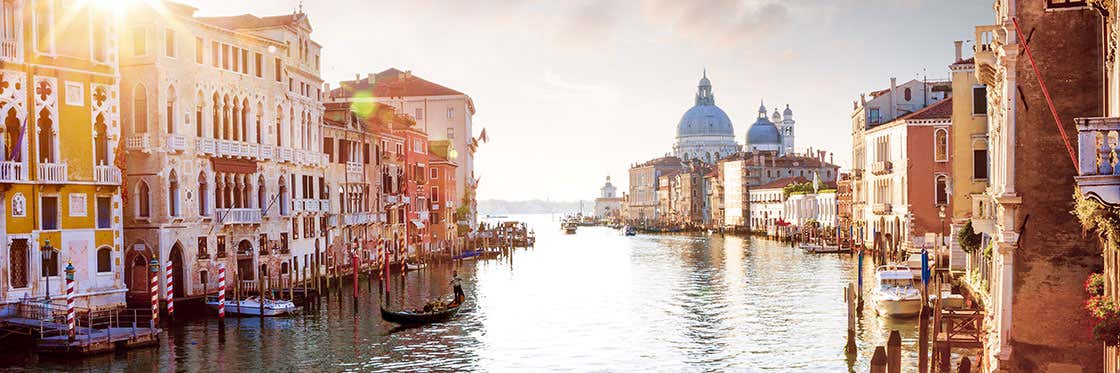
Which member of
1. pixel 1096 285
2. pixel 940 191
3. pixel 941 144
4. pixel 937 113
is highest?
pixel 937 113

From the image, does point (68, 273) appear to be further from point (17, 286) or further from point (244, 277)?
point (244, 277)

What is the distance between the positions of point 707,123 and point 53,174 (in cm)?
13935

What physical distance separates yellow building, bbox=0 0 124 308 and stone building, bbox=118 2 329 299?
2.03m

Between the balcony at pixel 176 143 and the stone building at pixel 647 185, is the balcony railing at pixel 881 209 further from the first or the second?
the stone building at pixel 647 185

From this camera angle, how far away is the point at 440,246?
176 ft

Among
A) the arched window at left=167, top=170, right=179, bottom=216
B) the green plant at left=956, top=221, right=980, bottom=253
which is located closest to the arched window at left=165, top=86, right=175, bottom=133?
the arched window at left=167, top=170, right=179, bottom=216

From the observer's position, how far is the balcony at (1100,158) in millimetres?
8391

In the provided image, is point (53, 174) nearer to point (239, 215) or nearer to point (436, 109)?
point (239, 215)

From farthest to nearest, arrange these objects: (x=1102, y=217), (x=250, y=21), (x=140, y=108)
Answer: (x=250, y=21), (x=140, y=108), (x=1102, y=217)

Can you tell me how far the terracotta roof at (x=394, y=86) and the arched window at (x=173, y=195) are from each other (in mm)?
35753

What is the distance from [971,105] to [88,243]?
2362 cm

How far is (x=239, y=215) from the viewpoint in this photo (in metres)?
31.2

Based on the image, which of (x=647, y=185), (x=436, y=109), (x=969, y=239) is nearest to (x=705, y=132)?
(x=647, y=185)

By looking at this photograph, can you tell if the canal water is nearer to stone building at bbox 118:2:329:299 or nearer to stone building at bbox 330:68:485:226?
stone building at bbox 118:2:329:299
